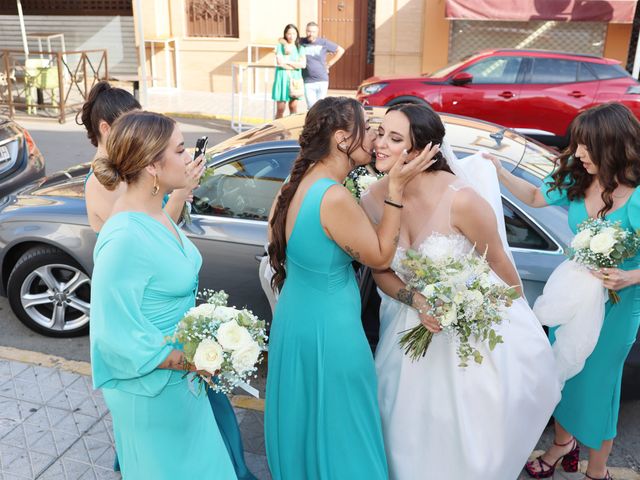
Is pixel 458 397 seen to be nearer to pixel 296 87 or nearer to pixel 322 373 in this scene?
pixel 322 373

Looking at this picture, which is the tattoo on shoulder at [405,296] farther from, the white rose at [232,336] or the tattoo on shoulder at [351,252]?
the white rose at [232,336]

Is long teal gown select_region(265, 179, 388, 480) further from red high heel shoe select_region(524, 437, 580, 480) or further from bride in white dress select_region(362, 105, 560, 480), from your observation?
red high heel shoe select_region(524, 437, 580, 480)

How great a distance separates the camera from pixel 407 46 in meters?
15.6

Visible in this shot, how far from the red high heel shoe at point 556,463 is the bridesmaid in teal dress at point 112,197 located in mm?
1507

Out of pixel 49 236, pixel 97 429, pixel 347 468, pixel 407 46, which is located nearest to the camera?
pixel 347 468

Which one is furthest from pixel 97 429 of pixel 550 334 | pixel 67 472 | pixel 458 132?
pixel 458 132

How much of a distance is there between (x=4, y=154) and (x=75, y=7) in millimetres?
13952

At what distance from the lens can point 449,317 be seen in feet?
8.75

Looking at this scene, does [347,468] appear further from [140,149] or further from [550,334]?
[140,149]

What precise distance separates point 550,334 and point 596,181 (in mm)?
831

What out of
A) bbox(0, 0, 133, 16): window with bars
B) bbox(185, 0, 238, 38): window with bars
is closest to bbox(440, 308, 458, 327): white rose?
bbox(185, 0, 238, 38): window with bars

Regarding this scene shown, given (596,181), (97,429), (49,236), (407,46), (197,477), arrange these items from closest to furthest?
(197,477) < (596,181) < (97,429) < (49,236) < (407,46)

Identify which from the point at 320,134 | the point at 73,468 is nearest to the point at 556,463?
the point at 320,134

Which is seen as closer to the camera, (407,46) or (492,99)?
(492,99)
